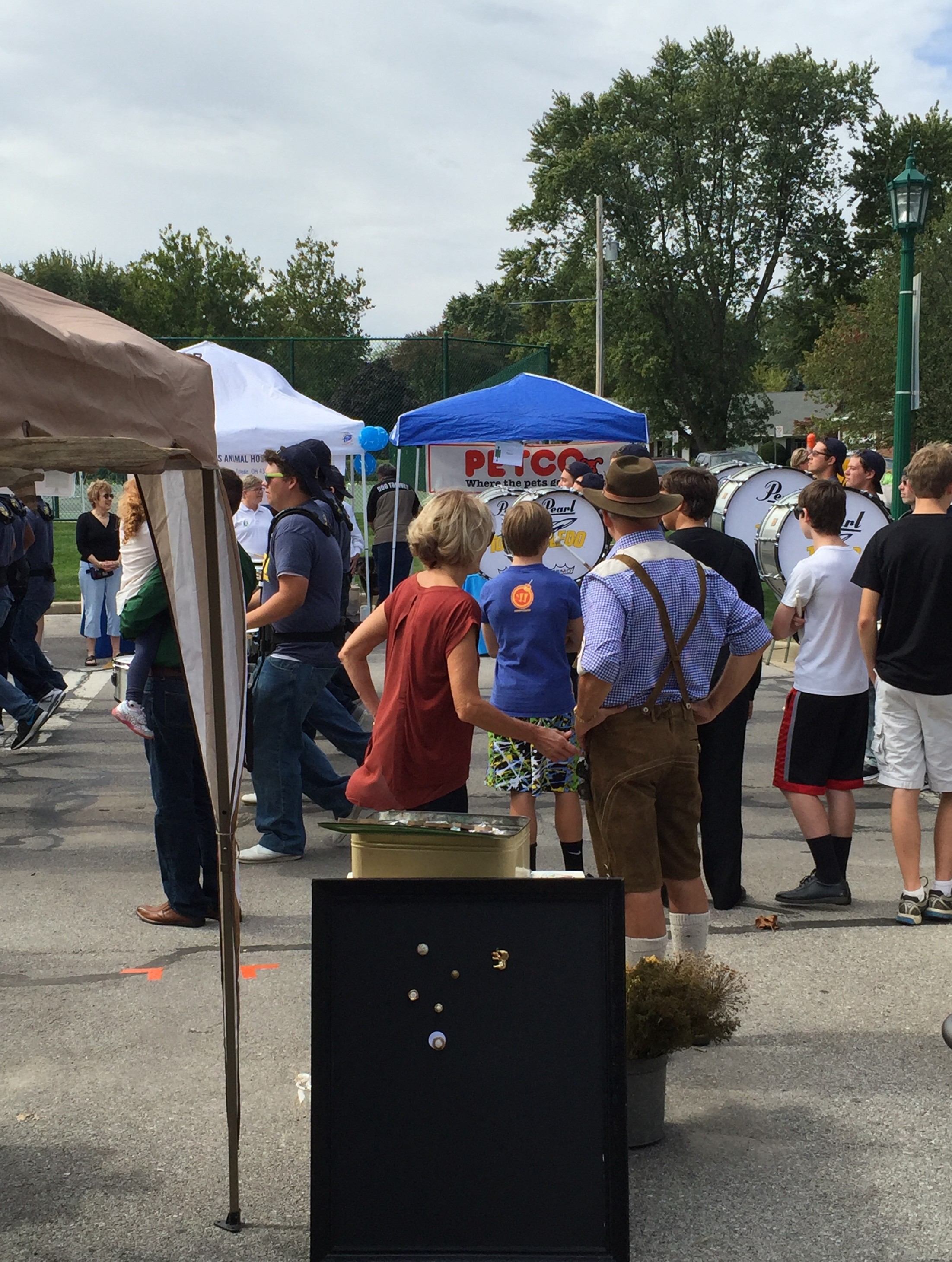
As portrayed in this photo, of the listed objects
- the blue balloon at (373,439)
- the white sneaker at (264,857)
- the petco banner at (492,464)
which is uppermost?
the blue balloon at (373,439)

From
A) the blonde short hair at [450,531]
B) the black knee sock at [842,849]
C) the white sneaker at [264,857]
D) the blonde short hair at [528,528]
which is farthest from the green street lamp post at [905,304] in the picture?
the blonde short hair at [450,531]

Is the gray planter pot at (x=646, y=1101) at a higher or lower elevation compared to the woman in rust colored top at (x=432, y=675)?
lower

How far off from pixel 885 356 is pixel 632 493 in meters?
39.5

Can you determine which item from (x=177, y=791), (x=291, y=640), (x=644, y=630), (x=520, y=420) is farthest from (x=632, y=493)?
(x=520, y=420)

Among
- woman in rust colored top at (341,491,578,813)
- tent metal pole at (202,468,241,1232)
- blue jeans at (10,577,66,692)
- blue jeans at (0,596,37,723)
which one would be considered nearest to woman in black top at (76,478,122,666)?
blue jeans at (10,577,66,692)

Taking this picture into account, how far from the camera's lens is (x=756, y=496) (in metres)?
10.3

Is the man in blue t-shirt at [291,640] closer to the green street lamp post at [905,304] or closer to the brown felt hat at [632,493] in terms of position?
the brown felt hat at [632,493]

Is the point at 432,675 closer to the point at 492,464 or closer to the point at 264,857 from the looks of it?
the point at 264,857

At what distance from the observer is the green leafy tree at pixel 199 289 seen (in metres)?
43.1

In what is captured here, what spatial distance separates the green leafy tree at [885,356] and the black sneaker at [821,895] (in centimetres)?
3209

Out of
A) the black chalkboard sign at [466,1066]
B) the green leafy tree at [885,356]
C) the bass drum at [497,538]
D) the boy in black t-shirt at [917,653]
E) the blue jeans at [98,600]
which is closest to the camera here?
the black chalkboard sign at [466,1066]

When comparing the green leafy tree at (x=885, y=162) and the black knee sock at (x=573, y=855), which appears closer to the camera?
the black knee sock at (x=573, y=855)

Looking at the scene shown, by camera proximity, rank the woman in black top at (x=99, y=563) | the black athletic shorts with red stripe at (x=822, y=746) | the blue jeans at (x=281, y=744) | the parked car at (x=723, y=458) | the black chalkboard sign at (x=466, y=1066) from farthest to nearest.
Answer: the parked car at (x=723, y=458), the woman in black top at (x=99, y=563), the blue jeans at (x=281, y=744), the black athletic shorts with red stripe at (x=822, y=746), the black chalkboard sign at (x=466, y=1066)

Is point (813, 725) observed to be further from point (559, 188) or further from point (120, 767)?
point (559, 188)
